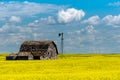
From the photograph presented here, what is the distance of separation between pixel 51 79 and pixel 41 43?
6430 cm

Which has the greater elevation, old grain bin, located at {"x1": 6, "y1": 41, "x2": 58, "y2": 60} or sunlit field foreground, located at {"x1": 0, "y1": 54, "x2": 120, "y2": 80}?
old grain bin, located at {"x1": 6, "y1": 41, "x2": 58, "y2": 60}

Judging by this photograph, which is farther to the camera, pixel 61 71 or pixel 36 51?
pixel 36 51

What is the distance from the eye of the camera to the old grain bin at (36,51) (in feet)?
279

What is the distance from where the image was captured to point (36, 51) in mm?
88375

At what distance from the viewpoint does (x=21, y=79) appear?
26.1 m

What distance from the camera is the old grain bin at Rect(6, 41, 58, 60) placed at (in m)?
85.2

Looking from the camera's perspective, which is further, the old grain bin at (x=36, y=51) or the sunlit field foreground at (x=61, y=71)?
the old grain bin at (x=36, y=51)

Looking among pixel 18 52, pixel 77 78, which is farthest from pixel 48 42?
pixel 77 78

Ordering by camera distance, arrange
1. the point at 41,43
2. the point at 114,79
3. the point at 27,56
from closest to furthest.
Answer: the point at 114,79, the point at 27,56, the point at 41,43

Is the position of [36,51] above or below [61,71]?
above

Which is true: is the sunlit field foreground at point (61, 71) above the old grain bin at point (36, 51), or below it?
below

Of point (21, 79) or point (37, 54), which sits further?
point (37, 54)

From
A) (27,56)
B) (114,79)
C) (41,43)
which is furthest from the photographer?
(41,43)

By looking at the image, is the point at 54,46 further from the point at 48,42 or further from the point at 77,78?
the point at 77,78
